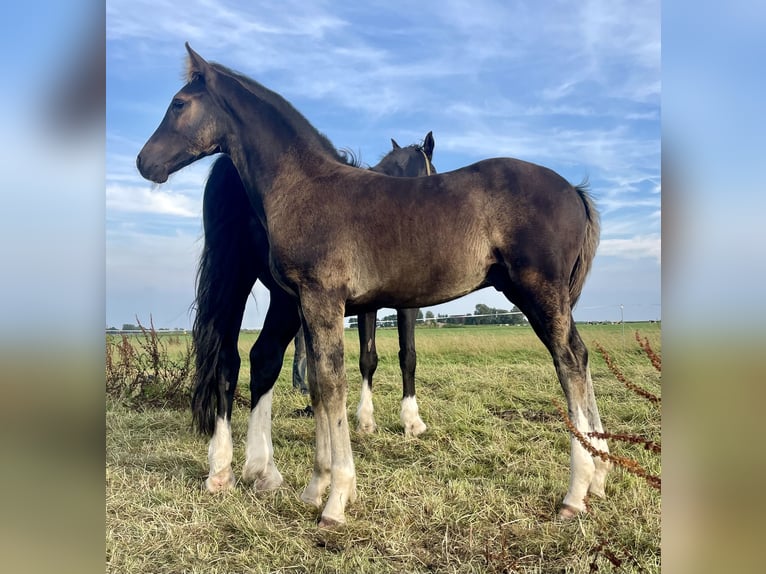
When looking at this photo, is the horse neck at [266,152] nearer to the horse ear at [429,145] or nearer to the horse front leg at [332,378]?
the horse front leg at [332,378]

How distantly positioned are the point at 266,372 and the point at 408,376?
1.67 meters

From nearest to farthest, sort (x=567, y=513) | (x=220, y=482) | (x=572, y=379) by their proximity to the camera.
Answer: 1. (x=567, y=513)
2. (x=572, y=379)
3. (x=220, y=482)

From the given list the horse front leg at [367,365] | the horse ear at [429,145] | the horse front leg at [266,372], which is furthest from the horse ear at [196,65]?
the horse ear at [429,145]

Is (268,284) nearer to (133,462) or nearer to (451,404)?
(133,462)

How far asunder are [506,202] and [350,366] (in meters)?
6.39

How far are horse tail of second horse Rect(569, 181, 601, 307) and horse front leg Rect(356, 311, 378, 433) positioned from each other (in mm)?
2195

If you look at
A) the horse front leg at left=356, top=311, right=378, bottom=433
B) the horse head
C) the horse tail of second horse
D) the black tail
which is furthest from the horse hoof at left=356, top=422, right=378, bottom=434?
the horse head

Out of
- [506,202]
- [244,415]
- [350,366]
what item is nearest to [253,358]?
[506,202]

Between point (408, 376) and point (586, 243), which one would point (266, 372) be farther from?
point (586, 243)

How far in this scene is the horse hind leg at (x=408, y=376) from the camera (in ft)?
15.5

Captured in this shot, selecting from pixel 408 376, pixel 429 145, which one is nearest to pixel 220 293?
pixel 408 376

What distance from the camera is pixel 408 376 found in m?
4.91

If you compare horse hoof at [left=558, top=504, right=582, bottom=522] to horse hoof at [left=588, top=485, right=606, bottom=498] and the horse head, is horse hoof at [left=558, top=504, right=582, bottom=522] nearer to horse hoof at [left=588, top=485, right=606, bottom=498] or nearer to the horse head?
horse hoof at [left=588, top=485, right=606, bottom=498]

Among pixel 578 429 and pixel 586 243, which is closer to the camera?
pixel 578 429
